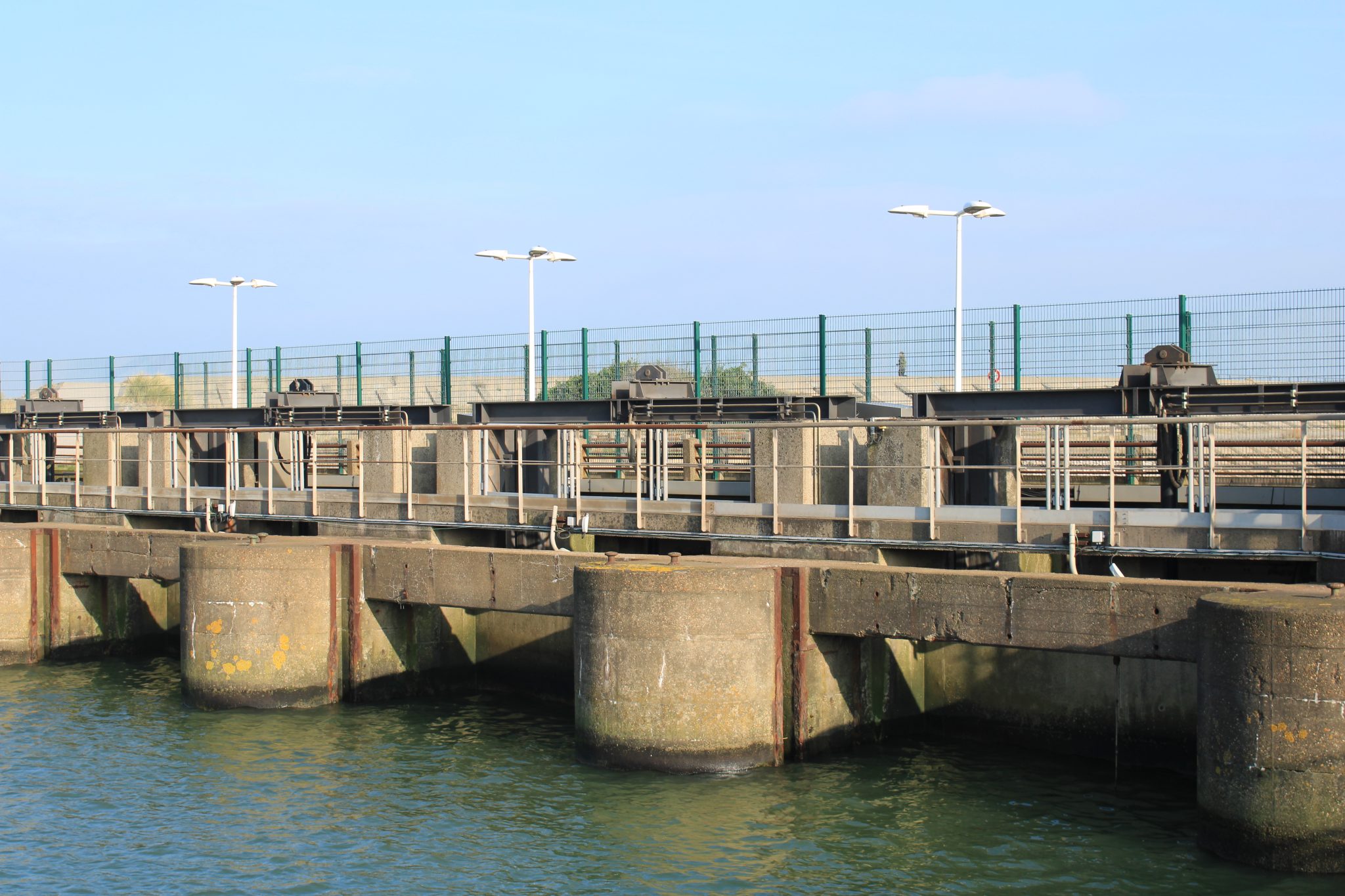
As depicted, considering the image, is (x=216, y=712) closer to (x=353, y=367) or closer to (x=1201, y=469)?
(x=1201, y=469)

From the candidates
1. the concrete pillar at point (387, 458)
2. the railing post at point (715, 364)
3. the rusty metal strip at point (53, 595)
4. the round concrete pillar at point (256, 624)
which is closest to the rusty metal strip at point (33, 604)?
the rusty metal strip at point (53, 595)

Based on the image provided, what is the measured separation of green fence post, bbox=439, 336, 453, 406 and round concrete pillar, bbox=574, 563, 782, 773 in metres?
18.9

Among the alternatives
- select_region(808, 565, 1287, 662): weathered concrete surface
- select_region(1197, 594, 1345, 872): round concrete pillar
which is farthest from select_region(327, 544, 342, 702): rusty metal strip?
select_region(1197, 594, 1345, 872): round concrete pillar

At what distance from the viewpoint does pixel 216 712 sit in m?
15.9

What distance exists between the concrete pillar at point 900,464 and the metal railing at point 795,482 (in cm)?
3

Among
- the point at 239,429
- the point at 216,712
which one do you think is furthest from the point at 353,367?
the point at 216,712

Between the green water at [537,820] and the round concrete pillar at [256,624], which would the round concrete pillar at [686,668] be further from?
the round concrete pillar at [256,624]

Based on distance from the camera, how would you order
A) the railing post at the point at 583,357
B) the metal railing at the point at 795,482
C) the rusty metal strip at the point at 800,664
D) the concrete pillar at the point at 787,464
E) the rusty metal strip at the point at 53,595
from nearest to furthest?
the rusty metal strip at the point at 800,664 → the metal railing at the point at 795,482 → the concrete pillar at the point at 787,464 → the rusty metal strip at the point at 53,595 → the railing post at the point at 583,357

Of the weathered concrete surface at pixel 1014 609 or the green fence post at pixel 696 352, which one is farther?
the green fence post at pixel 696 352

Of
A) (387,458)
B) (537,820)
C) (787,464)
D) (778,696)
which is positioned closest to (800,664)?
(778,696)

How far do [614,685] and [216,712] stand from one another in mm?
5975

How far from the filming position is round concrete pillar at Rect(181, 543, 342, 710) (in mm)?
15727

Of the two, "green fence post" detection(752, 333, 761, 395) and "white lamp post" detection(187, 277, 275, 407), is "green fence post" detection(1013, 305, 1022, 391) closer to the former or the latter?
"green fence post" detection(752, 333, 761, 395)

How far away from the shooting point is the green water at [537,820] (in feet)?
34.6
